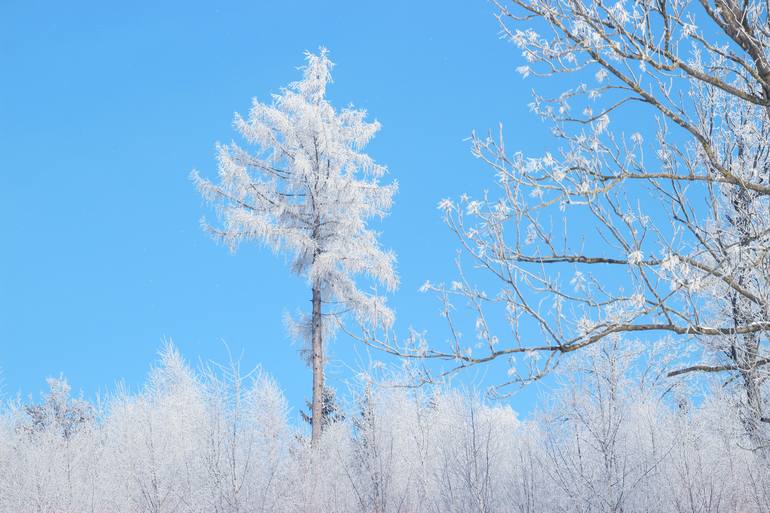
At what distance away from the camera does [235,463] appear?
13531 millimetres

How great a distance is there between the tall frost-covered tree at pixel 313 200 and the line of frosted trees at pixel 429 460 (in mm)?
3572

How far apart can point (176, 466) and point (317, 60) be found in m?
11.2

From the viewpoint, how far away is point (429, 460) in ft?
50.8

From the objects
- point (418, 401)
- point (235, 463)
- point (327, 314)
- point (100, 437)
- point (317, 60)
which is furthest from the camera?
point (100, 437)

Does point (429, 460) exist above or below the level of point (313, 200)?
below

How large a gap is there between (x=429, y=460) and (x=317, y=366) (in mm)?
3853

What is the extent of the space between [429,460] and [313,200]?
7.44 metres

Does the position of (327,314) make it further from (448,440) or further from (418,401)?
(448,440)

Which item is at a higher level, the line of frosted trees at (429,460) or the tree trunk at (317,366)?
the tree trunk at (317,366)

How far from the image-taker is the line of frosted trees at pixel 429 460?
13.0 m

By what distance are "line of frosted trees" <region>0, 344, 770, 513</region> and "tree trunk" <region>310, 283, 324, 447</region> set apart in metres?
0.51

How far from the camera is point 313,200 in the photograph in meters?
19.1

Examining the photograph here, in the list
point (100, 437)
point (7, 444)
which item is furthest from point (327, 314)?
point (7, 444)

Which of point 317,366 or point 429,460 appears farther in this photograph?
point 317,366
